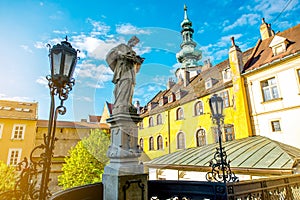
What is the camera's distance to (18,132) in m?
20.3

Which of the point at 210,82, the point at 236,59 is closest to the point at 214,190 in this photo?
the point at 236,59

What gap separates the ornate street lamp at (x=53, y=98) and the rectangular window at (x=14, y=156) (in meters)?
21.3

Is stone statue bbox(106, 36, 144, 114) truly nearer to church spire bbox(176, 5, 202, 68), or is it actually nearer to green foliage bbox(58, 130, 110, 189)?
green foliage bbox(58, 130, 110, 189)

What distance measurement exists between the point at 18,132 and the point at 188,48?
28.2 m

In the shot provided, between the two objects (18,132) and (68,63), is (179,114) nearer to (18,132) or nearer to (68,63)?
(68,63)

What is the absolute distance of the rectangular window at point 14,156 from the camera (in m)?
18.8

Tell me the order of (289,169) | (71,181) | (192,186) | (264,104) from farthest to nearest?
(71,181)
(264,104)
(289,169)
(192,186)

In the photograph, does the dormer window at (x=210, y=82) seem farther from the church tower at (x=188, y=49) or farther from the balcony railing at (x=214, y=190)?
the church tower at (x=188, y=49)

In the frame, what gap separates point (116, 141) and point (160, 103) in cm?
→ 1684

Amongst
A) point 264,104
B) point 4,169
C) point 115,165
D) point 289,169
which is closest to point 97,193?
point 115,165

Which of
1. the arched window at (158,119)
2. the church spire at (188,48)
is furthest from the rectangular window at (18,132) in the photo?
the church spire at (188,48)

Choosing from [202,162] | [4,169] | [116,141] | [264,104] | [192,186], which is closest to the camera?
[192,186]

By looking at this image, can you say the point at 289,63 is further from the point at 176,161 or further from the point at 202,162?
the point at 176,161

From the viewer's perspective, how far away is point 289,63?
31.6 ft
